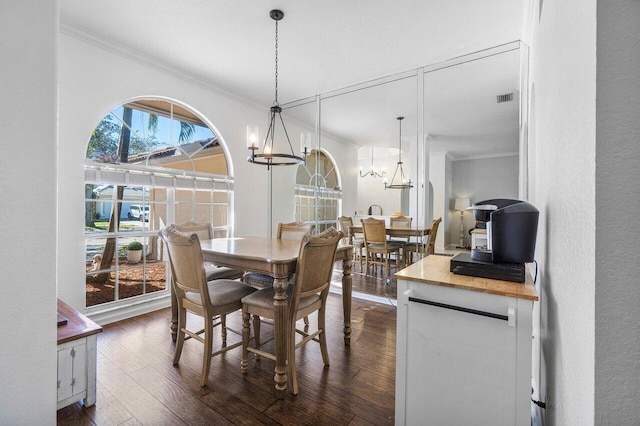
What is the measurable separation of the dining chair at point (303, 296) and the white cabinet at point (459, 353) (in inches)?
26.5

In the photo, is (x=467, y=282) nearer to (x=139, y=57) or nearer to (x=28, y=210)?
(x=28, y=210)

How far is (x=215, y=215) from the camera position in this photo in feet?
13.0

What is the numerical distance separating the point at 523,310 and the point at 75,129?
11.8 feet

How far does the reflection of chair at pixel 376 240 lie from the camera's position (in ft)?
13.7

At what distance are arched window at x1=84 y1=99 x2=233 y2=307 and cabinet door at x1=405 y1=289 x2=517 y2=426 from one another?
3.08 metres

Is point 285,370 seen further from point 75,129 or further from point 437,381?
point 75,129

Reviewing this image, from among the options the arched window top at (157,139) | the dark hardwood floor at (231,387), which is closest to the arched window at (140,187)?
the arched window top at (157,139)

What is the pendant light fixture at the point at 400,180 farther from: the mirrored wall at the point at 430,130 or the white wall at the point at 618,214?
the white wall at the point at 618,214

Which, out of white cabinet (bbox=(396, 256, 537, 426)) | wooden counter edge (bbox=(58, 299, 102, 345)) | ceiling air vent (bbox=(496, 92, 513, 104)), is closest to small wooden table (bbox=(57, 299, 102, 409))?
wooden counter edge (bbox=(58, 299, 102, 345))

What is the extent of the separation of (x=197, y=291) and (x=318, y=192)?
2979mm

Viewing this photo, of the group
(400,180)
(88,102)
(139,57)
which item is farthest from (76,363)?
(400,180)

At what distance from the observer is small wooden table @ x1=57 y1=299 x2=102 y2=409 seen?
63.4 inches

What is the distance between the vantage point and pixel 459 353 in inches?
46.9

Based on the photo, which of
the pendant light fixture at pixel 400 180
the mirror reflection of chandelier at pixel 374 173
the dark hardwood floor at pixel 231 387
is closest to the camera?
the dark hardwood floor at pixel 231 387
